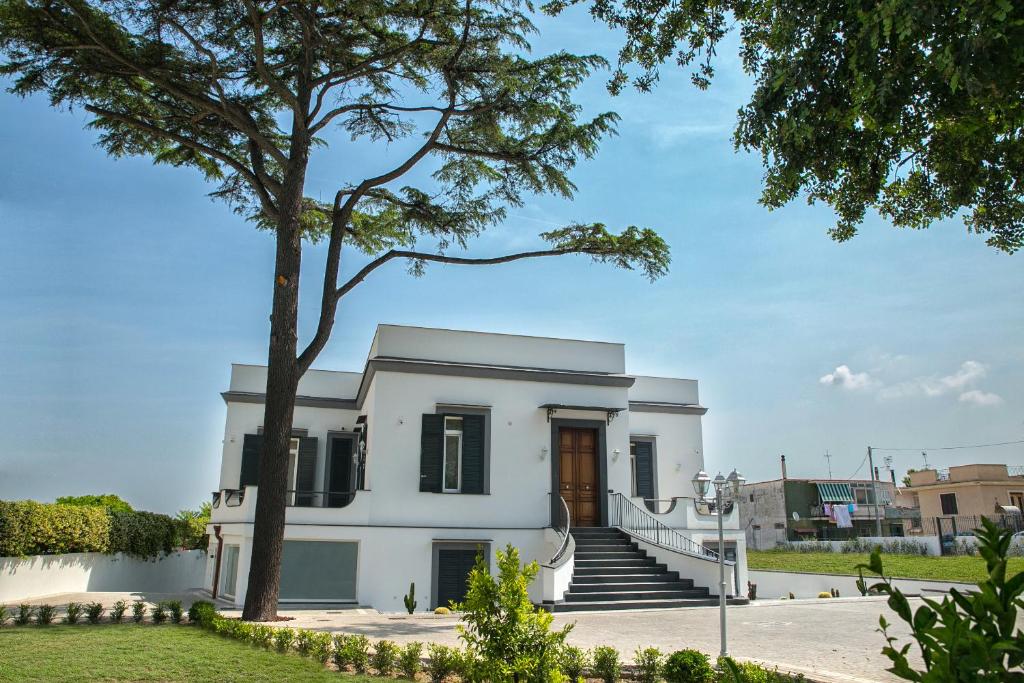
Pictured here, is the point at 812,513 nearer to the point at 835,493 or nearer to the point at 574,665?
the point at 835,493

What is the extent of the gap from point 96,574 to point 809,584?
20.1 m

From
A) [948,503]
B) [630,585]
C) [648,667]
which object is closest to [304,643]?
[648,667]

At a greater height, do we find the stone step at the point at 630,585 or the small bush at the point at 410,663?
the stone step at the point at 630,585

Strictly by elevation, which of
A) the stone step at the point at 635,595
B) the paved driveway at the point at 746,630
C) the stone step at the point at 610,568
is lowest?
the paved driveway at the point at 746,630

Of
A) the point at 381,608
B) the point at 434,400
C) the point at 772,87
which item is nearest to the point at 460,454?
the point at 434,400

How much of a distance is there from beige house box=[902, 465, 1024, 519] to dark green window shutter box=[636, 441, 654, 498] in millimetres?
25577

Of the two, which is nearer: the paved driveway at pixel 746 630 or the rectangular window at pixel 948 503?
the paved driveway at pixel 746 630

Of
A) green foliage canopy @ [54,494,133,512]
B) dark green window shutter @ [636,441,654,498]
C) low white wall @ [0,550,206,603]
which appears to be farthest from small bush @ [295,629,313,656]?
green foliage canopy @ [54,494,133,512]

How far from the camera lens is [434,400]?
55.2 ft

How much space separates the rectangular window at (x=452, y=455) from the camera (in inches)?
655

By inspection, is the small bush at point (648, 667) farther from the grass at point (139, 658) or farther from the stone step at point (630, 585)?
the stone step at point (630, 585)

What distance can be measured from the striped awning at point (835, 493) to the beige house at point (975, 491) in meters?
4.07

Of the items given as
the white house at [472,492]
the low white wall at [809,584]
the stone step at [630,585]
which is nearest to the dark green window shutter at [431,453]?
the white house at [472,492]

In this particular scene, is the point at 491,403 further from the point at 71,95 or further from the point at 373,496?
the point at 71,95
